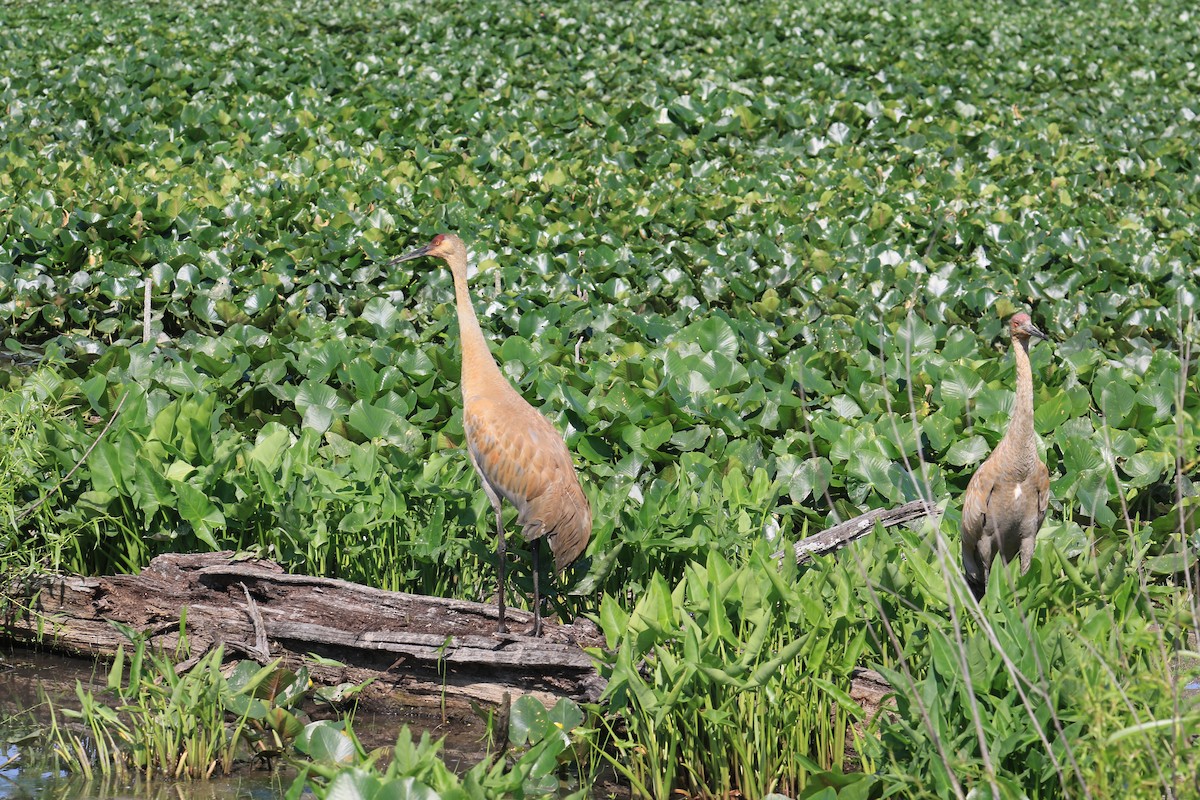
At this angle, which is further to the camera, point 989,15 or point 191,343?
point 989,15

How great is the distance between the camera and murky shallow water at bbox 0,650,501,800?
3.85 metres

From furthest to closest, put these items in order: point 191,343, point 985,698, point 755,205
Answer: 1. point 755,205
2. point 191,343
3. point 985,698

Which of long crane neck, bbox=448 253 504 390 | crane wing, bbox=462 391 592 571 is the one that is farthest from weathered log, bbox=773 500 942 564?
long crane neck, bbox=448 253 504 390

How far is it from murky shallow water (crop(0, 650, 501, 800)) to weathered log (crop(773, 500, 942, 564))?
4.39 feet

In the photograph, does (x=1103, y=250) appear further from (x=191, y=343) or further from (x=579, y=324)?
(x=191, y=343)

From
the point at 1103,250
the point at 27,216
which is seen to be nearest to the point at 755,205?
the point at 1103,250

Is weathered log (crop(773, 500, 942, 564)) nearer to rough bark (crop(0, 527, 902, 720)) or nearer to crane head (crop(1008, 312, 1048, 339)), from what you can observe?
rough bark (crop(0, 527, 902, 720))

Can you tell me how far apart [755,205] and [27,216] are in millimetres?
4959

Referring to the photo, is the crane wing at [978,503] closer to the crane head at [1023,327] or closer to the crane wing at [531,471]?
the crane head at [1023,327]

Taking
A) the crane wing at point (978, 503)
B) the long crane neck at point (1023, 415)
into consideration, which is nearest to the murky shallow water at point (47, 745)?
the crane wing at point (978, 503)

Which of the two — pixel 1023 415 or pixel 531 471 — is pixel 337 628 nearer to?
pixel 531 471

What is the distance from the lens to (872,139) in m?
11.9

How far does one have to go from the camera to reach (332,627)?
4.44 metres

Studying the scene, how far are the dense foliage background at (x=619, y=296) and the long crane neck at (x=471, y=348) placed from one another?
1.36 feet
